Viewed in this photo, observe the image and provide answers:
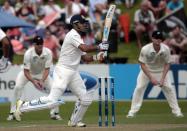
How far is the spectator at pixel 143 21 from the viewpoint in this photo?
25422mm

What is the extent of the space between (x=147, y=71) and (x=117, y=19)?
8.45 metres

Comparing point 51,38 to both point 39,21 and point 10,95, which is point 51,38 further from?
point 10,95

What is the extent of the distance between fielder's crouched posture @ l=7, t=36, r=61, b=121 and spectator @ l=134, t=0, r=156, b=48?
7.60 meters

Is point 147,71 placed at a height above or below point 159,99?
above

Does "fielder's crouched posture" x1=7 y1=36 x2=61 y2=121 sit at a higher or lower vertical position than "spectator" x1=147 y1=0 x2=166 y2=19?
lower

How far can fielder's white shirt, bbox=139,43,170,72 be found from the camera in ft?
57.9

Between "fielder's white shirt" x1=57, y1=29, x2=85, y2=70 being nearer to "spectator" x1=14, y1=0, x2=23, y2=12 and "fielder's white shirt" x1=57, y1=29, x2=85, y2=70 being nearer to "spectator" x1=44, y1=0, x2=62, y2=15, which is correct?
"spectator" x1=44, y1=0, x2=62, y2=15

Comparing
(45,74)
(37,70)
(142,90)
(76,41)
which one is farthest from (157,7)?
(76,41)

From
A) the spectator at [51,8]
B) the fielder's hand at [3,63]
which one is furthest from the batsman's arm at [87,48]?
the spectator at [51,8]

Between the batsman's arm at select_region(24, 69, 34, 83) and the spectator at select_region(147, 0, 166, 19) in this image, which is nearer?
the batsman's arm at select_region(24, 69, 34, 83)

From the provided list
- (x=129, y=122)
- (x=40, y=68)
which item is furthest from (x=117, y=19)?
(x=129, y=122)

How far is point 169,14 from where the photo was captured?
1011 inches

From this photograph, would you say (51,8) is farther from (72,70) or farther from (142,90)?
(72,70)

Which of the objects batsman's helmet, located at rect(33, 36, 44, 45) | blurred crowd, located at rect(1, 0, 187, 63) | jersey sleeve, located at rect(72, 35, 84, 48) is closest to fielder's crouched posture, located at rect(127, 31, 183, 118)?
batsman's helmet, located at rect(33, 36, 44, 45)
